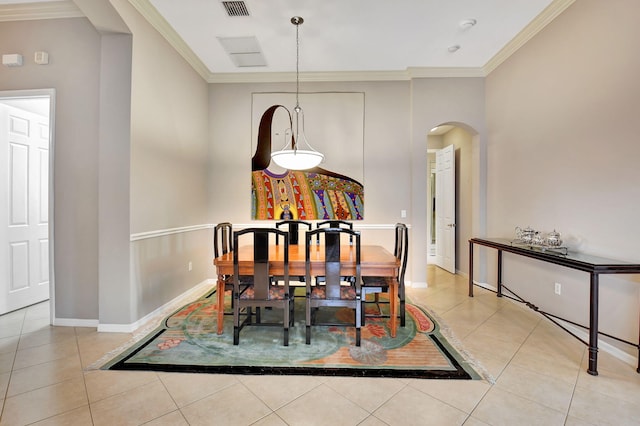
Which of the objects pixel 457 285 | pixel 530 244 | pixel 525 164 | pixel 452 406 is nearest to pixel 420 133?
pixel 525 164

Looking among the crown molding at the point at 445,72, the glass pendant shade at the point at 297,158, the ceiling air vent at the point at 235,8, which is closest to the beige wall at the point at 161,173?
the ceiling air vent at the point at 235,8

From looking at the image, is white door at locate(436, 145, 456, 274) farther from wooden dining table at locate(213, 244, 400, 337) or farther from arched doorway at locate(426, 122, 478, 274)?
wooden dining table at locate(213, 244, 400, 337)

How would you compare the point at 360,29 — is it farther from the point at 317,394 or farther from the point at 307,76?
the point at 317,394

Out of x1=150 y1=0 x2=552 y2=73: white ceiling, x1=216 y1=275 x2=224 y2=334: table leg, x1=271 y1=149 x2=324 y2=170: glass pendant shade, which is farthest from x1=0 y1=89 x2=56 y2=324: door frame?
x1=271 y1=149 x2=324 y2=170: glass pendant shade

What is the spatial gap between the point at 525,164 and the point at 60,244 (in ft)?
16.8

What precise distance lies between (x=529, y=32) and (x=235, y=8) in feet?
10.7

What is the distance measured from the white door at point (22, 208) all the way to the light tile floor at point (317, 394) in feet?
3.77

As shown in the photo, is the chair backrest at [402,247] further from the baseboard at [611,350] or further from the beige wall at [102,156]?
the beige wall at [102,156]

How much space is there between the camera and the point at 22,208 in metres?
3.27

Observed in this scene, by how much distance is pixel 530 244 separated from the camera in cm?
288

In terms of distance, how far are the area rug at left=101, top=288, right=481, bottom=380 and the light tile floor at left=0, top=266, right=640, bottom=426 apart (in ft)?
0.32

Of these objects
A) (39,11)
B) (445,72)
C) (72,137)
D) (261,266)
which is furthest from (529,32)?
(39,11)

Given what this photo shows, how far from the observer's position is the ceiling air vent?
276cm

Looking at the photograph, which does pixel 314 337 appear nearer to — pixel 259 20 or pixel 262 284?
pixel 262 284
